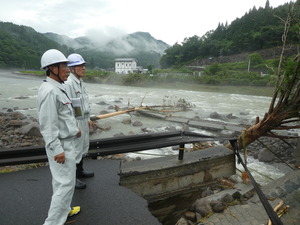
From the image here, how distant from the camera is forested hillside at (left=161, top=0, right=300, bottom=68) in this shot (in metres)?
56.2

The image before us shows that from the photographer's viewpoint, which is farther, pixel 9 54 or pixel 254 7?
pixel 254 7

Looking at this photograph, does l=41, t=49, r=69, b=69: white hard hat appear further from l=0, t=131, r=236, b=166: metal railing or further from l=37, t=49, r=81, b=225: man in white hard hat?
l=0, t=131, r=236, b=166: metal railing

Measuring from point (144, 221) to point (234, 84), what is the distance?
34.5 metres

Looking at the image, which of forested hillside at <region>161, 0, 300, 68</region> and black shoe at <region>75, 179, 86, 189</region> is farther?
forested hillside at <region>161, 0, 300, 68</region>

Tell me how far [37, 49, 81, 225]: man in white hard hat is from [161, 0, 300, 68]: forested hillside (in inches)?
2403

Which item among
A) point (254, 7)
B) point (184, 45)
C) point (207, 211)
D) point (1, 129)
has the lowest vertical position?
point (1, 129)

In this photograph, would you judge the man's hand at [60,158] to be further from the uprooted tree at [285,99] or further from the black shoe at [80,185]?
the uprooted tree at [285,99]

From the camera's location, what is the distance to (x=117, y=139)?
3.65 m

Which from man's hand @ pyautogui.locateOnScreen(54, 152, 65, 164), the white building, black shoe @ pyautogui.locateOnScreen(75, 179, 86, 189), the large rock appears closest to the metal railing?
black shoe @ pyautogui.locateOnScreen(75, 179, 86, 189)

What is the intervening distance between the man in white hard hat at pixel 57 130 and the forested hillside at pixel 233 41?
61046mm

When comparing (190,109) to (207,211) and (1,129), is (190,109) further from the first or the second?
(207,211)

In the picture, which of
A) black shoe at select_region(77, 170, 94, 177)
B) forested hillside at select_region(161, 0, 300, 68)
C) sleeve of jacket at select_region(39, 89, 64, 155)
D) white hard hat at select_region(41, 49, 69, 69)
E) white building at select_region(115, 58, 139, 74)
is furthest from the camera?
white building at select_region(115, 58, 139, 74)

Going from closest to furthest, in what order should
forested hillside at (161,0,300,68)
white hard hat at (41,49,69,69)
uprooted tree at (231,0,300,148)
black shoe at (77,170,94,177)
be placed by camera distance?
1. white hard hat at (41,49,69,69)
2. black shoe at (77,170,94,177)
3. uprooted tree at (231,0,300,148)
4. forested hillside at (161,0,300,68)

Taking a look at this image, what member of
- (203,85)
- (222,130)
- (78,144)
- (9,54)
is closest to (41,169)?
(78,144)
